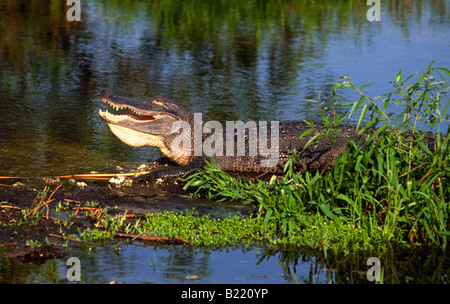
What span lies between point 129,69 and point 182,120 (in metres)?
3.92

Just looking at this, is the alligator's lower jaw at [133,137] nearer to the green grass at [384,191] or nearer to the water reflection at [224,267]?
A: the green grass at [384,191]

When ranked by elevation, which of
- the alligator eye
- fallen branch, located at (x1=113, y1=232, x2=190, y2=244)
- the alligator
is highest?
the alligator eye

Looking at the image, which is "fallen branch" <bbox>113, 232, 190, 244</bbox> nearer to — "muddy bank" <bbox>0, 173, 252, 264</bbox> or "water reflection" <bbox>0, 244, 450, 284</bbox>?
"water reflection" <bbox>0, 244, 450, 284</bbox>

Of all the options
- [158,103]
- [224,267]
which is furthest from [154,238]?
[158,103]

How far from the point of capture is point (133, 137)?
21.2 feet

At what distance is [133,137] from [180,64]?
4.30 metres

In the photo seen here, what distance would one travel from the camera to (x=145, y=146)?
7.12 m

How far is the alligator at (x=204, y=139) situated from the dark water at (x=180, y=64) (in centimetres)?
35

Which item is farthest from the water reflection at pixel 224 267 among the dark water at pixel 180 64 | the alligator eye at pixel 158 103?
the alligator eye at pixel 158 103

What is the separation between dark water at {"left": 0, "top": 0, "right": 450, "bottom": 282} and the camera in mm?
6172

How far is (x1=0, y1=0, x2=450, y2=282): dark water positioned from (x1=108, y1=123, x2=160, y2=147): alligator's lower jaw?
0.59ft

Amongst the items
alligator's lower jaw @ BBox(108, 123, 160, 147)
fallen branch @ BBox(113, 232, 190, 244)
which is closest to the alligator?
alligator's lower jaw @ BBox(108, 123, 160, 147)

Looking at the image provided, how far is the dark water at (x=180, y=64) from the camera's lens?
20.2 feet
